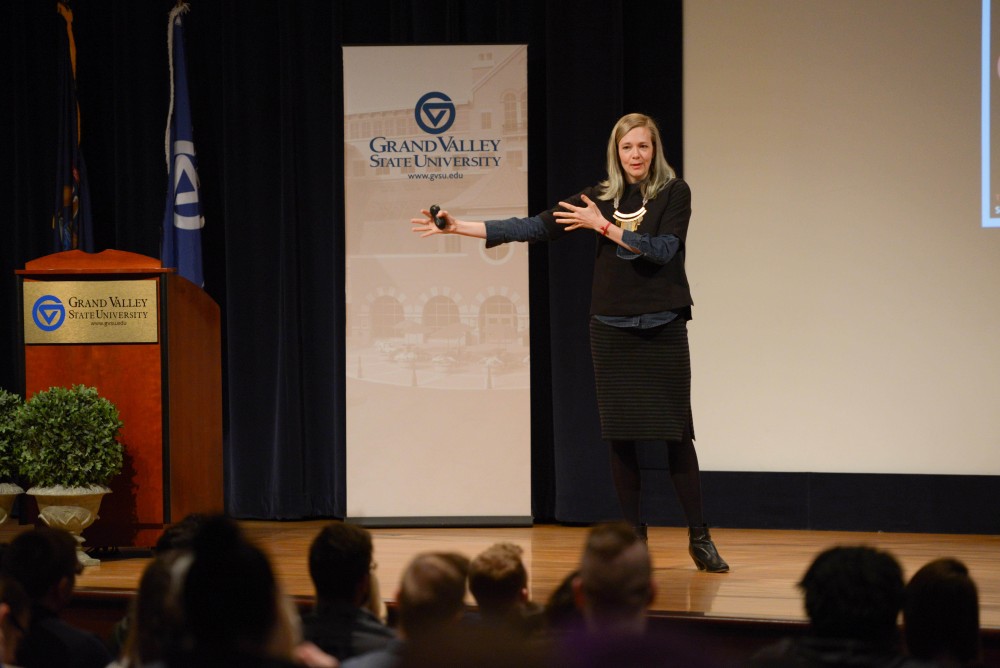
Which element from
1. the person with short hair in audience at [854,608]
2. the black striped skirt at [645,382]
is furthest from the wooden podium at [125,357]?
the person with short hair in audience at [854,608]

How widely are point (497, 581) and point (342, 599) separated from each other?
0.94 ft

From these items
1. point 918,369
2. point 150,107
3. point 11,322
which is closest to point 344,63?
point 150,107

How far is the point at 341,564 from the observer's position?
2.03 meters

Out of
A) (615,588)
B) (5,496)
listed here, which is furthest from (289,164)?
(615,588)

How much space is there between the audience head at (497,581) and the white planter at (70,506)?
2.20 meters

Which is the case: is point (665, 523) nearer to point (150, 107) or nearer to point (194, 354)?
point (194, 354)

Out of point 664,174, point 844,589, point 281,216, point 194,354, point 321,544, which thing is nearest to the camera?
point 844,589

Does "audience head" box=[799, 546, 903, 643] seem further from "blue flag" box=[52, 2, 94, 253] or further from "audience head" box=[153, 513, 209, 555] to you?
"blue flag" box=[52, 2, 94, 253]

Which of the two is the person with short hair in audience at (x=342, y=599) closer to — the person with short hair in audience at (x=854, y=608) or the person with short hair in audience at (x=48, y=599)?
the person with short hair in audience at (x=48, y=599)

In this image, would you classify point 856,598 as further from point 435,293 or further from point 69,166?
point 69,166

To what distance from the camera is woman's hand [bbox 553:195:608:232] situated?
3512mm

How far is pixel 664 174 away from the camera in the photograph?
3.67 m

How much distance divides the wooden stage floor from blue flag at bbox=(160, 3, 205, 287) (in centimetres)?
130

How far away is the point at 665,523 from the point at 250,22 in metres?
3.03
